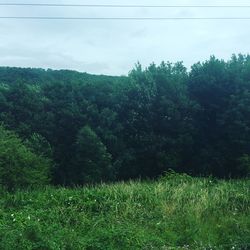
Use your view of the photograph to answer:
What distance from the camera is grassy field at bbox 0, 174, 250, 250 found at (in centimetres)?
816

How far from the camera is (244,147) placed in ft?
108

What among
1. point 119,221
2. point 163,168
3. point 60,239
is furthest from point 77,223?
point 163,168

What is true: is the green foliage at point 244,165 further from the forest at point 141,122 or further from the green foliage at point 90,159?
the green foliage at point 90,159

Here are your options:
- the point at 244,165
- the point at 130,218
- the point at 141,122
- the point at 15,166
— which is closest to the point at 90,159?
the point at 141,122

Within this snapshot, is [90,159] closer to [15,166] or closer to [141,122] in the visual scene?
[141,122]

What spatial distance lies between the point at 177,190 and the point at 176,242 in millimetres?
3968

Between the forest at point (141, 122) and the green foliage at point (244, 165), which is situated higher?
the forest at point (141, 122)

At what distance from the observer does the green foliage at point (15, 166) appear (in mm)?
20672

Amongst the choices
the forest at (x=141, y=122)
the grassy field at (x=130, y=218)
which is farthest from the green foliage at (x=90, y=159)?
the grassy field at (x=130, y=218)

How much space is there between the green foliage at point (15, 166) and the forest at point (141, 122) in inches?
289

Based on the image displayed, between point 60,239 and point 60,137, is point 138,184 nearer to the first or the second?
point 60,239

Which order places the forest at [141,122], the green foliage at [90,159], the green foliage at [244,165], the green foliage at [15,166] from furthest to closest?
the forest at [141,122], the green foliage at [90,159], the green foliage at [244,165], the green foliage at [15,166]

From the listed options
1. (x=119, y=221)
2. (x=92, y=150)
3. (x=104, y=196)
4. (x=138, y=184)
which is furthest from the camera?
(x=92, y=150)

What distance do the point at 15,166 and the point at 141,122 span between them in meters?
15.5
